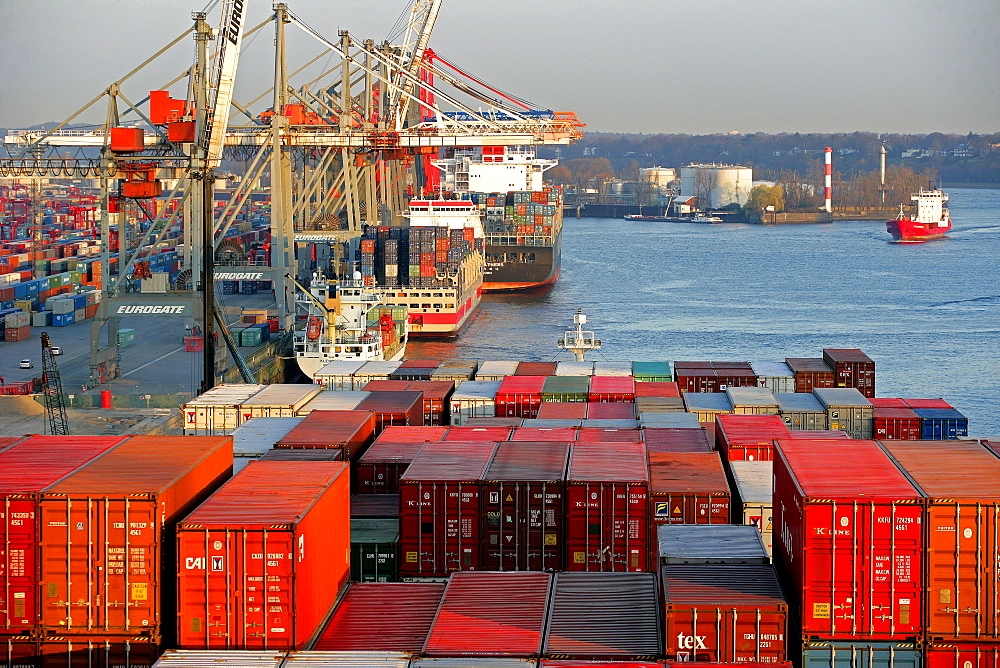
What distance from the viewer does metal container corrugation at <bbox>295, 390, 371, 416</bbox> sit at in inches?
821

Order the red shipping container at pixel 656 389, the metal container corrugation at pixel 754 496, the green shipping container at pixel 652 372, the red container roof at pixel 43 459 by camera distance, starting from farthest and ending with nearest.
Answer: the green shipping container at pixel 652 372
the red shipping container at pixel 656 389
the metal container corrugation at pixel 754 496
the red container roof at pixel 43 459

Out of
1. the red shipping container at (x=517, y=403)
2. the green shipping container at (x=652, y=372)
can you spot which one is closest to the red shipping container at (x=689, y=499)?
the red shipping container at (x=517, y=403)

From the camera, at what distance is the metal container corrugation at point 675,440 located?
17.0 metres

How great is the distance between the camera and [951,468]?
1094cm

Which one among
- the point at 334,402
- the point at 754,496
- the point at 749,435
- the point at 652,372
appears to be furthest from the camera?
the point at 652,372

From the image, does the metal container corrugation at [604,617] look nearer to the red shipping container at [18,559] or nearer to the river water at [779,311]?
the red shipping container at [18,559]

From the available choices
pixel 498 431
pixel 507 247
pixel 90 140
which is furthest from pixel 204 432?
pixel 507 247

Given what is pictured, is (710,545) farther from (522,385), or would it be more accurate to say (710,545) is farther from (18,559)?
(522,385)

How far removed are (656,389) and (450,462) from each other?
439 inches

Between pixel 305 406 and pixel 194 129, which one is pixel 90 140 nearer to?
pixel 194 129

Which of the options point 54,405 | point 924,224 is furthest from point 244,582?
point 924,224

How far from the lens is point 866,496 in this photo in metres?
9.82

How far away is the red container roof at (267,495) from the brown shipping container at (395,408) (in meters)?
7.21

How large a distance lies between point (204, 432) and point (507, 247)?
48.1 meters
